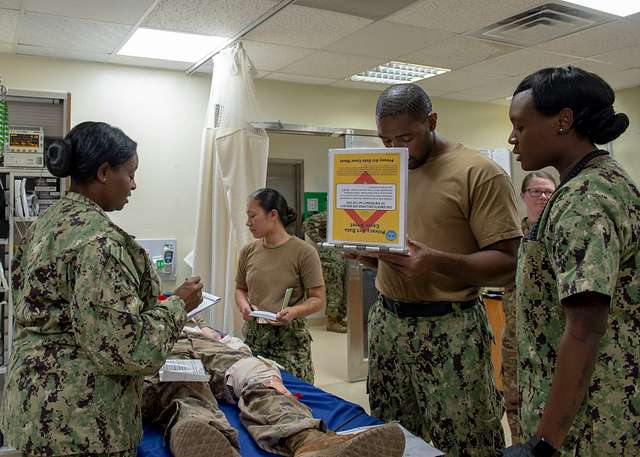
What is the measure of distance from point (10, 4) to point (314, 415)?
9.03 ft

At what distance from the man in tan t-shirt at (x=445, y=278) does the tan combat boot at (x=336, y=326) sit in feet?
15.4

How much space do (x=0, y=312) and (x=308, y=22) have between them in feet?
8.42

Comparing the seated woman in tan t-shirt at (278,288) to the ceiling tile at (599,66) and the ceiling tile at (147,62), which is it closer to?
the ceiling tile at (147,62)

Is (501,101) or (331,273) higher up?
(501,101)

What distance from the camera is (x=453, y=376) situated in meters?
1.61

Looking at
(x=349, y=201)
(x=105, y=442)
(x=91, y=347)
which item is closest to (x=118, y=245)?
(x=91, y=347)

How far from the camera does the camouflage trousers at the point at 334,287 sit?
20.6 ft

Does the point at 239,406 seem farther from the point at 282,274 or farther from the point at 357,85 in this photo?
the point at 357,85

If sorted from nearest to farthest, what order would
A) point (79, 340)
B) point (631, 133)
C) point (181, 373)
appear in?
point (79, 340)
point (181, 373)
point (631, 133)

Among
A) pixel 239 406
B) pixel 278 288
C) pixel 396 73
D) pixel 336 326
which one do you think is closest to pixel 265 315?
pixel 278 288

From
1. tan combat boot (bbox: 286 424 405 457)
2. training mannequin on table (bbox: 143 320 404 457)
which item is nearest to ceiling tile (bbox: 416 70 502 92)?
training mannequin on table (bbox: 143 320 404 457)

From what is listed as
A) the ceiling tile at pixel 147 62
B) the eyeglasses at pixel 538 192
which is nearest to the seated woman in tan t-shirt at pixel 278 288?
the eyeglasses at pixel 538 192

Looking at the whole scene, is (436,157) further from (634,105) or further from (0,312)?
(634,105)

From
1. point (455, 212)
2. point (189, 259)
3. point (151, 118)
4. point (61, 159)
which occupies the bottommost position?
point (189, 259)
